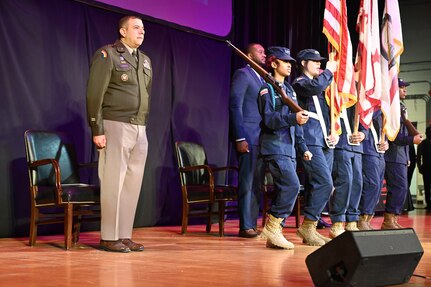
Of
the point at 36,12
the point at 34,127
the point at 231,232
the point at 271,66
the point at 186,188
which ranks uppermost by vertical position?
the point at 36,12

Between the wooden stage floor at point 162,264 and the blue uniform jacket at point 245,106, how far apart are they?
0.96 meters

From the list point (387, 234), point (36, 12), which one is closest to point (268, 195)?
point (36, 12)

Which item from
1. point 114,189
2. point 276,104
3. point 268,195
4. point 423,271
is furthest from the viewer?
point 268,195

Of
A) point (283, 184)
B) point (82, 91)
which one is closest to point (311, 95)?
point (283, 184)

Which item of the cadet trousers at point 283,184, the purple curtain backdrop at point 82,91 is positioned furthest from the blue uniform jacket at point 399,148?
the cadet trousers at point 283,184

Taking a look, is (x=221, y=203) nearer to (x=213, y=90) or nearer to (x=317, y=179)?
(x=317, y=179)

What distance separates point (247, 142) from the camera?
6391 millimetres

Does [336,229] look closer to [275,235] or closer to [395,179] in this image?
[275,235]

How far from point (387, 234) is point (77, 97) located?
4.07 meters

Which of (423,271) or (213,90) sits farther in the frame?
(213,90)

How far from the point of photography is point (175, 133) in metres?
7.83

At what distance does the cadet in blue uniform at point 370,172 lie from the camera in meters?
6.75

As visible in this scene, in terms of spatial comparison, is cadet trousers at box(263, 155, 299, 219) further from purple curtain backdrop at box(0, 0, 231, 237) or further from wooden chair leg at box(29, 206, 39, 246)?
purple curtain backdrop at box(0, 0, 231, 237)

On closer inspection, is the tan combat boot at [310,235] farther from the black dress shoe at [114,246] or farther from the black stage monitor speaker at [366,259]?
the black stage monitor speaker at [366,259]
